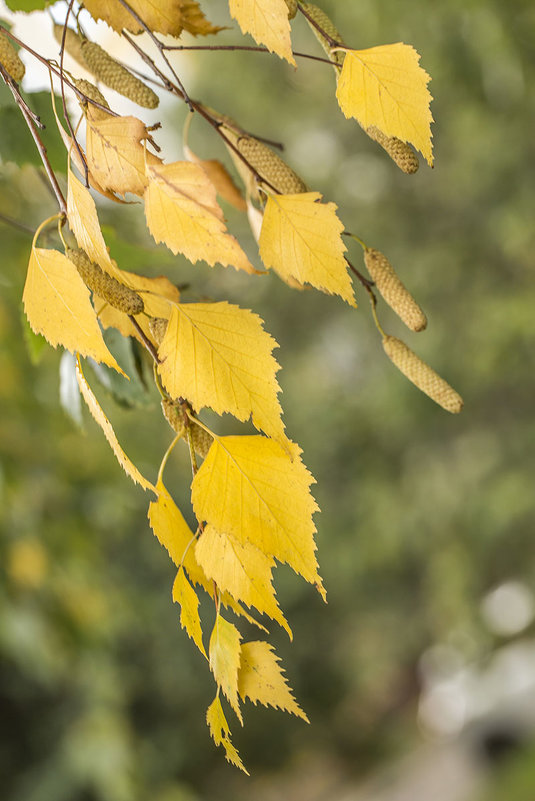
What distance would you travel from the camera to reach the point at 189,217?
223mm

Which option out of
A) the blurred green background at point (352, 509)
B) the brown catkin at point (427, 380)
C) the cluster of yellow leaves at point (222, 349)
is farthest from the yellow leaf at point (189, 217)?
the blurred green background at point (352, 509)

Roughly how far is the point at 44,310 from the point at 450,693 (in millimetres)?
4278

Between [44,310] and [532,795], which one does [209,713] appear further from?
[532,795]

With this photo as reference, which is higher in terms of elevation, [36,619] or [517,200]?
[517,200]

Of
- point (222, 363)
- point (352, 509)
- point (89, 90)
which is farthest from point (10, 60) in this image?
point (352, 509)

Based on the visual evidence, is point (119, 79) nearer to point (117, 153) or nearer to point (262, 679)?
point (117, 153)

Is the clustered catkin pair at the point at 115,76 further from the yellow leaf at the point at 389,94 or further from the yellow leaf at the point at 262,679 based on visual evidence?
the yellow leaf at the point at 262,679

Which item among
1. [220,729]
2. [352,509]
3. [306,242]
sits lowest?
[352,509]

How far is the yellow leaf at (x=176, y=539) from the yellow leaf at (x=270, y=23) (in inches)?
5.5

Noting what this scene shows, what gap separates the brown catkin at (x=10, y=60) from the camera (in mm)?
251

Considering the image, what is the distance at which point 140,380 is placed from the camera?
44 centimetres

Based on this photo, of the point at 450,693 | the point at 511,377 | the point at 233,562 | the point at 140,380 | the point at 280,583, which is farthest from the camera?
the point at 450,693

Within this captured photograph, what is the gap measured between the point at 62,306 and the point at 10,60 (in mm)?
101

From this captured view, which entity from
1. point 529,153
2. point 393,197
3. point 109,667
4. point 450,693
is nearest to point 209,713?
point 109,667
